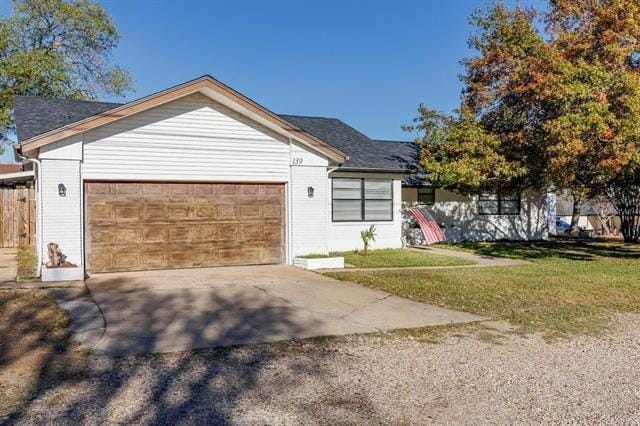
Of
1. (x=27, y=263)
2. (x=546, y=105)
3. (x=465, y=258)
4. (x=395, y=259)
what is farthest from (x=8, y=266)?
(x=546, y=105)

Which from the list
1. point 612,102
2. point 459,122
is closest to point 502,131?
point 459,122

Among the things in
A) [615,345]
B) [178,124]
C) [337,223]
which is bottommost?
[615,345]

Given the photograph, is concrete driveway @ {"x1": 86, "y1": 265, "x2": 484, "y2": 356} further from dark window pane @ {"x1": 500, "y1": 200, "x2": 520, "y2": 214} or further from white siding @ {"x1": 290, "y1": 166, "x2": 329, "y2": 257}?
dark window pane @ {"x1": 500, "y1": 200, "x2": 520, "y2": 214}

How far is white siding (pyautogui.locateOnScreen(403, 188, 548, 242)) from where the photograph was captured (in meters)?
20.6

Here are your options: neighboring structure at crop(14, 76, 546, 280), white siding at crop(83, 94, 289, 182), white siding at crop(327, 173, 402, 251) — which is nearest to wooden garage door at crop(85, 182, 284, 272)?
neighboring structure at crop(14, 76, 546, 280)

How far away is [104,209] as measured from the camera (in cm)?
1182

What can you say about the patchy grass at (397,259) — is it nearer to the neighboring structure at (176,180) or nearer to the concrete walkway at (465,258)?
the concrete walkway at (465,258)

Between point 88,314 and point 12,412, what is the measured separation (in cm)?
366

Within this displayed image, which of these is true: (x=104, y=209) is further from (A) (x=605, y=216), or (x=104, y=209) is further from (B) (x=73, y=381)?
(A) (x=605, y=216)

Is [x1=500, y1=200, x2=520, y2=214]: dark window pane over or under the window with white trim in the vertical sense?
under

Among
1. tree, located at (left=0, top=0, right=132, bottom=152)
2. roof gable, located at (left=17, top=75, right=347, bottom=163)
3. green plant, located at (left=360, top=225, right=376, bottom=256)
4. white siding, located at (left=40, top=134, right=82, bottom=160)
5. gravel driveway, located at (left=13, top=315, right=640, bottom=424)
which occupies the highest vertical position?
tree, located at (left=0, top=0, right=132, bottom=152)

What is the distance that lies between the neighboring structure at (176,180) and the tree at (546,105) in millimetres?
5498

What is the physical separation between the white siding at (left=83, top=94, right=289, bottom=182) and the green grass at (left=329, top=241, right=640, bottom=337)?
3.61 m

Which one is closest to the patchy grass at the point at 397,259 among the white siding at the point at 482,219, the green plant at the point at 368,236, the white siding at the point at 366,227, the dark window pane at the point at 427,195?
the green plant at the point at 368,236
